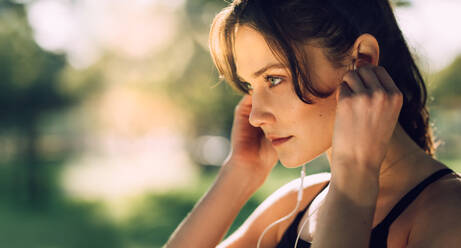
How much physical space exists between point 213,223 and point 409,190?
0.95 metres

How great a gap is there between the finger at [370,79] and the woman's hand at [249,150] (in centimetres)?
94

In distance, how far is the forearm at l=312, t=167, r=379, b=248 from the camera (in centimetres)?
131

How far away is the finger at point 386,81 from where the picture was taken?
1405mm

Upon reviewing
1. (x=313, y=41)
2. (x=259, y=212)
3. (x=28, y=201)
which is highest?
(x=313, y=41)

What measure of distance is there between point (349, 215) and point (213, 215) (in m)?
0.95

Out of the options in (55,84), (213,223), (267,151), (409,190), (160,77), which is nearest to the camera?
(409,190)

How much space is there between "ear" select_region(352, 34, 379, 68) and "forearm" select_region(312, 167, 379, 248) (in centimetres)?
53

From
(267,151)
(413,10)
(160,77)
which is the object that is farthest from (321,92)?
(160,77)

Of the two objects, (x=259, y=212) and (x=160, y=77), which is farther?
(x=160, y=77)

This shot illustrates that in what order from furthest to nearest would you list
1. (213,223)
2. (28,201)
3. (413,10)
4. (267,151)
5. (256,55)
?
(28,201) < (413,10) < (267,151) < (213,223) < (256,55)

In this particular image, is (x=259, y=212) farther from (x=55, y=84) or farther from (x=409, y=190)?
(x=55, y=84)

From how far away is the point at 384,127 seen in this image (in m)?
1.37

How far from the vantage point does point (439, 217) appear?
54.9 inches

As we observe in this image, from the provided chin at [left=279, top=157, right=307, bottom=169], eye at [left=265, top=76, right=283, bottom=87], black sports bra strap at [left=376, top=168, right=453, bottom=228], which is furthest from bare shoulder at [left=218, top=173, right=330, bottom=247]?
eye at [left=265, top=76, right=283, bottom=87]
